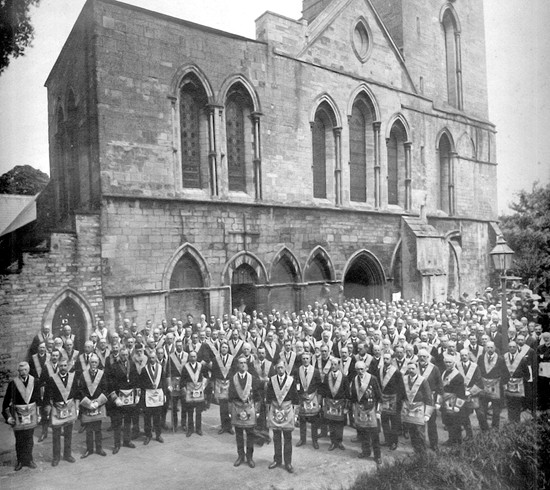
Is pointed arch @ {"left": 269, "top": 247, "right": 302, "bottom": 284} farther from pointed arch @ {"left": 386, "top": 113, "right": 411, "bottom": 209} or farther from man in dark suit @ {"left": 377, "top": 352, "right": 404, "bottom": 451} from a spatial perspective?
man in dark suit @ {"left": 377, "top": 352, "right": 404, "bottom": 451}

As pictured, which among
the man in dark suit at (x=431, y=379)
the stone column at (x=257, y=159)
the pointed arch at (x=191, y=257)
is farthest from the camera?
the stone column at (x=257, y=159)

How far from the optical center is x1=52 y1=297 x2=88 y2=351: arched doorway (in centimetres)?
1205

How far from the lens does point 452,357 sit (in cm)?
818

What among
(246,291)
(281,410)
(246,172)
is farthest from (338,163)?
(281,410)

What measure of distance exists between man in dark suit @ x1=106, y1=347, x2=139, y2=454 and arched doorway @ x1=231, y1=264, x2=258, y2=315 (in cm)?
711

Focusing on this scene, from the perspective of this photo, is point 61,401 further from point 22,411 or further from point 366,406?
point 366,406

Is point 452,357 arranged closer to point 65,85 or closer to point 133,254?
point 133,254

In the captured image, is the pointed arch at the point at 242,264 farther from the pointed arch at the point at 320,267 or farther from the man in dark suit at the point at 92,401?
the man in dark suit at the point at 92,401

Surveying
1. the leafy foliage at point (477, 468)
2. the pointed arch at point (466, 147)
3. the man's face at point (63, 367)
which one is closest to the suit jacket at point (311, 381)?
the leafy foliage at point (477, 468)

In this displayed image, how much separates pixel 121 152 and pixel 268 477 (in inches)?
370

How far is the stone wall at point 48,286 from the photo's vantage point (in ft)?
36.9

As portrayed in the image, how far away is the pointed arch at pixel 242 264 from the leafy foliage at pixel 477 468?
8.48 metres

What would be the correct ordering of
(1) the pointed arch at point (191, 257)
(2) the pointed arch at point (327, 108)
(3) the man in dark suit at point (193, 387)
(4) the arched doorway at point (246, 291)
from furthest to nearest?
1. (2) the pointed arch at point (327, 108)
2. (4) the arched doorway at point (246, 291)
3. (1) the pointed arch at point (191, 257)
4. (3) the man in dark suit at point (193, 387)

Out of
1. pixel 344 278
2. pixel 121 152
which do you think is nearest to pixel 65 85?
pixel 121 152
